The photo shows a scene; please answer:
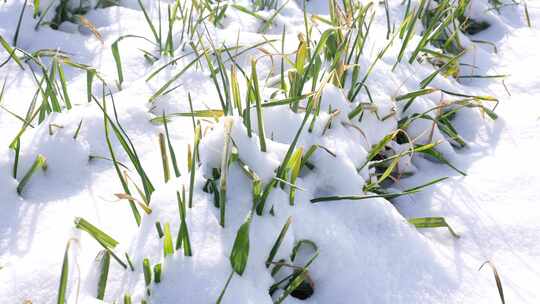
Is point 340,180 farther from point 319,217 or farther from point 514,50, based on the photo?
point 514,50

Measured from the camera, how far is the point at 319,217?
0.95 metres

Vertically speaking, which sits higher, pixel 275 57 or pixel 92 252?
pixel 275 57

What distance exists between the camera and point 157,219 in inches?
33.4

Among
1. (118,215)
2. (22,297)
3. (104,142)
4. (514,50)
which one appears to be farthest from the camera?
(514,50)

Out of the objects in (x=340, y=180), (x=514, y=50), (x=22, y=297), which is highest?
(x=514, y=50)

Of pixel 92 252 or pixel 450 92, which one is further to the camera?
pixel 450 92

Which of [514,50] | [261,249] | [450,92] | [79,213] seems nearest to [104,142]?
[79,213]

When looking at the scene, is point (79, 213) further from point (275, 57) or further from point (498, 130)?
point (498, 130)

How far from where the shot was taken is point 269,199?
911 mm

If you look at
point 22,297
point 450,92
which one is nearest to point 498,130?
point 450,92

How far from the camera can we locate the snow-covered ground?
2.70 ft

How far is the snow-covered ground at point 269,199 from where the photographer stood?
82cm

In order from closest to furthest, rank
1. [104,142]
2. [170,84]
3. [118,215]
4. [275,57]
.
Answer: [118,215] → [104,142] → [170,84] → [275,57]

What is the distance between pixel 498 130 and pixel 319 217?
2.24ft
